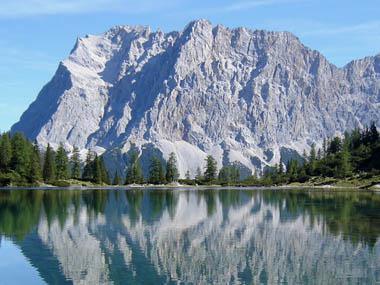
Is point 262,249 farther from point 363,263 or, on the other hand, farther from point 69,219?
point 69,219

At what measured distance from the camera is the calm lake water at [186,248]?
37969 mm

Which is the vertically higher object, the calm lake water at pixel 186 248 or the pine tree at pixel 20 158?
the pine tree at pixel 20 158

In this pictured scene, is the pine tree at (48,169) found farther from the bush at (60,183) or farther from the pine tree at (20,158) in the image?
the pine tree at (20,158)

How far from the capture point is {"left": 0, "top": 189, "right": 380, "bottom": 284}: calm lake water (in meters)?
38.0

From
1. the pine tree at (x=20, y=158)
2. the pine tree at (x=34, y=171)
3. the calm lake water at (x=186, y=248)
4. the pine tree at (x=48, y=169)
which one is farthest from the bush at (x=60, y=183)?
the calm lake water at (x=186, y=248)

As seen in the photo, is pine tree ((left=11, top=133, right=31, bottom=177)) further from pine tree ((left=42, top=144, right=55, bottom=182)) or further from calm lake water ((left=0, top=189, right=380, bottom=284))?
calm lake water ((left=0, top=189, right=380, bottom=284))

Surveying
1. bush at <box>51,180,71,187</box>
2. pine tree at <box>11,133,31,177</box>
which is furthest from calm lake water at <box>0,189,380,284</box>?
bush at <box>51,180,71,187</box>

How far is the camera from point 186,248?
161ft

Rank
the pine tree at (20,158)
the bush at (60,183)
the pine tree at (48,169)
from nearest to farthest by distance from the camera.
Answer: the pine tree at (20,158)
the bush at (60,183)
the pine tree at (48,169)

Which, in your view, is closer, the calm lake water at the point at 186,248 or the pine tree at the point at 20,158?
the calm lake water at the point at 186,248

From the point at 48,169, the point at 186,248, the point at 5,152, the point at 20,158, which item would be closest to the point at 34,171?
the point at 20,158

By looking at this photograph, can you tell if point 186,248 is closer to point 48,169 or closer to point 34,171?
point 34,171

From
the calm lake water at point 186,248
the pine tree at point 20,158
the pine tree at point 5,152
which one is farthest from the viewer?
the pine tree at point 20,158

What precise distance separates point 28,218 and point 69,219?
522 centimetres
